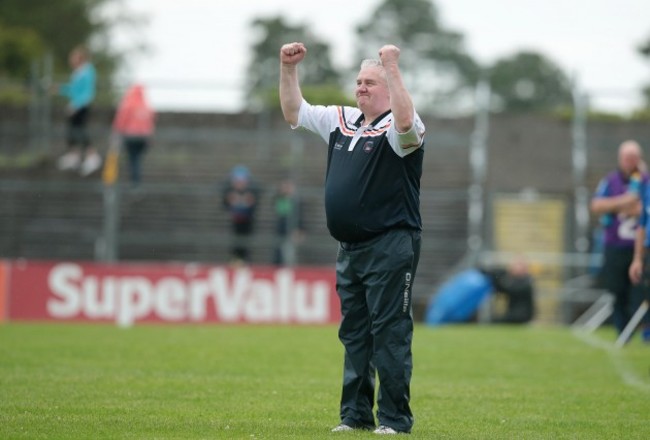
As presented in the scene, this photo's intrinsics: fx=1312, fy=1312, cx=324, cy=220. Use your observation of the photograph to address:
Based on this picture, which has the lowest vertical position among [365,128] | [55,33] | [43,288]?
[43,288]

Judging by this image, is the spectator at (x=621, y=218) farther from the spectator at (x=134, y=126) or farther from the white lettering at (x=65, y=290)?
the spectator at (x=134, y=126)

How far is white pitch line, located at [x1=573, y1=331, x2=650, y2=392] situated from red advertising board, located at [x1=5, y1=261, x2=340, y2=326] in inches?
179

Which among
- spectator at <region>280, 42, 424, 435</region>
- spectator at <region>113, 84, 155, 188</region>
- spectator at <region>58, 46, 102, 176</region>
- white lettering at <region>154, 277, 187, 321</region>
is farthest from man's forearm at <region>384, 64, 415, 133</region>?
spectator at <region>58, 46, 102, 176</region>

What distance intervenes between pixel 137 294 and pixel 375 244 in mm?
13666

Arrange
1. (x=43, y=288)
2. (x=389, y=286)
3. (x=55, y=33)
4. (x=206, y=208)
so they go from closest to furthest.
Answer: (x=389, y=286), (x=43, y=288), (x=206, y=208), (x=55, y=33)

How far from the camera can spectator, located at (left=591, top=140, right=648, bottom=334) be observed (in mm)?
15086

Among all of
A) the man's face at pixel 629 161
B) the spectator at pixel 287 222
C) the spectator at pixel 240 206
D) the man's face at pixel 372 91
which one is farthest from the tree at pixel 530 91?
the man's face at pixel 372 91

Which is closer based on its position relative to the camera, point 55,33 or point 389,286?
point 389,286

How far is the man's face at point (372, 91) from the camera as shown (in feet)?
26.1

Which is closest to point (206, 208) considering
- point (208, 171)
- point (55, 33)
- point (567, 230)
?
Answer: point (208, 171)

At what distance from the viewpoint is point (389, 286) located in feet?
25.6

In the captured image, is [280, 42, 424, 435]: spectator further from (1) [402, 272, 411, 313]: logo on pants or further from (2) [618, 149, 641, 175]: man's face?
(2) [618, 149, 641, 175]: man's face

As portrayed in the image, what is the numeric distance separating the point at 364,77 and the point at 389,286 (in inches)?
50.3

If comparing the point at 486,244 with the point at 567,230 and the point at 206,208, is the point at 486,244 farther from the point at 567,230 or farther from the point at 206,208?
the point at 206,208
